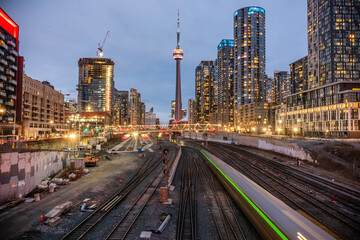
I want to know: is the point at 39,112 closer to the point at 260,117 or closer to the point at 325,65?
the point at 260,117

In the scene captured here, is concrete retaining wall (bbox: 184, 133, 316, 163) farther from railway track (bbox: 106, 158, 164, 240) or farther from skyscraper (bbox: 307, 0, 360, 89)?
skyscraper (bbox: 307, 0, 360, 89)

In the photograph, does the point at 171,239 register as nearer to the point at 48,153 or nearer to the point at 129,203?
the point at 129,203

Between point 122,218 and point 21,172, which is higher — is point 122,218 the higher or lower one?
the lower one

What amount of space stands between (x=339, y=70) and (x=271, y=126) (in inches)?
2120

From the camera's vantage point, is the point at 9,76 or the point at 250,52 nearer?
the point at 9,76

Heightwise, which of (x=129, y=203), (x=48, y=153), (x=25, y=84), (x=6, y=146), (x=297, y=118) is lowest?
(x=129, y=203)

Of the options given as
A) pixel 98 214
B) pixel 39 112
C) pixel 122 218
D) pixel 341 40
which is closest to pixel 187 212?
pixel 122 218

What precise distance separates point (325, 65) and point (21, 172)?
474ft

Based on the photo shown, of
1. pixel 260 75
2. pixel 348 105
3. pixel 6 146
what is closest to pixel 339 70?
pixel 348 105

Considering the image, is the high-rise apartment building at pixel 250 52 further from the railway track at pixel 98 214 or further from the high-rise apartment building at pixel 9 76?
the railway track at pixel 98 214

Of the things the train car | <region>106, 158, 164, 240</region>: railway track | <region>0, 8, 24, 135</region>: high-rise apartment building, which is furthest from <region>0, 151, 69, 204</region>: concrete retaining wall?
<region>0, 8, 24, 135</region>: high-rise apartment building

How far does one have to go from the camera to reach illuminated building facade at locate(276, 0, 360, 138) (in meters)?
83.9

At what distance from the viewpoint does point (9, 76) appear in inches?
2527

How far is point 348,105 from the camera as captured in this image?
7156 cm
